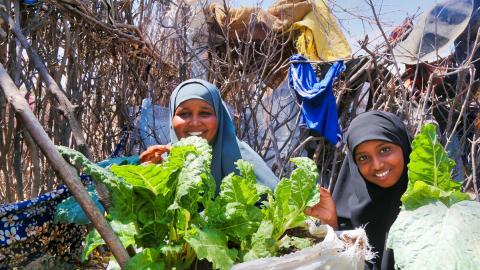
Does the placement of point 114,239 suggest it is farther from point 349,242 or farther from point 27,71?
point 27,71

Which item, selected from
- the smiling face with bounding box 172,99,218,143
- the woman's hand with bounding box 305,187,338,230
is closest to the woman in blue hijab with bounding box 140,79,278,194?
the smiling face with bounding box 172,99,218,143

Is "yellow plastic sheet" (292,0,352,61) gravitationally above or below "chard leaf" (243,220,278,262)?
above

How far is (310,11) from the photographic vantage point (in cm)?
488

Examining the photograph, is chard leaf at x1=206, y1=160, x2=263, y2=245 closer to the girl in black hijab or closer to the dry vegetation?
the girl in black hijab

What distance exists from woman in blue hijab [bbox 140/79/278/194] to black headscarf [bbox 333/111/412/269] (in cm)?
40

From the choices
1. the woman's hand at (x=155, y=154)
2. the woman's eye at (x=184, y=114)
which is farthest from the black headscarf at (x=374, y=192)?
the woman's hand at (x=155, y=154)

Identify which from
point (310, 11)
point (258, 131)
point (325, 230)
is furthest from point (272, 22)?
point (325, 230)

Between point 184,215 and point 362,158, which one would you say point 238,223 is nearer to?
point 184,215

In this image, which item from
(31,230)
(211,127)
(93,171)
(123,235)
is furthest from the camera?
(31,230)

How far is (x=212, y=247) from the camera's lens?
0.91 m

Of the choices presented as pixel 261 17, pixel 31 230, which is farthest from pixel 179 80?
pixel 31 230

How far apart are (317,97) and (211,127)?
7.81 ft

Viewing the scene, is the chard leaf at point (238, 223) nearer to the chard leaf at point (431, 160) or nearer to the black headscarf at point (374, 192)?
the chard leaf at point (431, 160)

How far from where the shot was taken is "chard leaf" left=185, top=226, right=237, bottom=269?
89 centimetres
